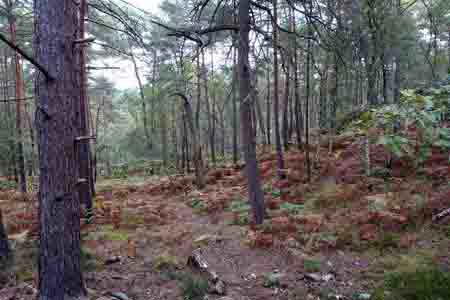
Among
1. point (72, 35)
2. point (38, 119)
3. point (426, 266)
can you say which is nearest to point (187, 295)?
point (38, 119)

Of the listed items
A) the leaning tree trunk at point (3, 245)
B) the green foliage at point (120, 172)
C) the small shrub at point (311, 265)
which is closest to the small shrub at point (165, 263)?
the small shrub at point (311, 265)

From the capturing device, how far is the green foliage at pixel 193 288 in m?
3.61

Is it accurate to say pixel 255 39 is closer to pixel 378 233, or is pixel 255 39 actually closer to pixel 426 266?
pixel 378 233

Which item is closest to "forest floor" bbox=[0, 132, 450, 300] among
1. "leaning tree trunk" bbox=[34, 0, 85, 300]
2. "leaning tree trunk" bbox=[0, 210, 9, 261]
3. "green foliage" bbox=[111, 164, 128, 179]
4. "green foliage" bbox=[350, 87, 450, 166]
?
"leaning tree trunk" bbox=[0, 210, 9, 261]

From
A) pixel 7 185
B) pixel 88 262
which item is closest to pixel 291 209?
pixel 88 262

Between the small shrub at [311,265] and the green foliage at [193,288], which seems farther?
the small shrub at [311,265]

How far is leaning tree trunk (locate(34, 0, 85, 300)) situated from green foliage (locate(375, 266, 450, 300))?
3637mm

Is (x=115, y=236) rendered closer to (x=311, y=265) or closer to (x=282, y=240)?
(x=282, y=240)

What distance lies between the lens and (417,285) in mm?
3277

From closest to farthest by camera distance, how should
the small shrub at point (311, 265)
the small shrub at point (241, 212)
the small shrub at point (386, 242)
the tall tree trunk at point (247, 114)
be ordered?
the small shrub at point (311, 265)
the small shrub at point (386, 242)
the tall tree trunk at point (247, 114)
the small shrub at point (241, 212)

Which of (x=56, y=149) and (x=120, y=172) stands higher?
(x=56, y=149)

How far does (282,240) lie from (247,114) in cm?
258

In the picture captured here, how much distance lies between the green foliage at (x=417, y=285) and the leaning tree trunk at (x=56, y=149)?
11.9 feet

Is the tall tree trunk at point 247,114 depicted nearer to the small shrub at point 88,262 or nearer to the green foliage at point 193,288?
the green foliage at point 193,288
